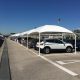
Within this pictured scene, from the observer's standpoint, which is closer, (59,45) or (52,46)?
(52,46)

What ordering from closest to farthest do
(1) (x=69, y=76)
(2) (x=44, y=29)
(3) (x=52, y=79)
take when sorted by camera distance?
(3) (x=52, y=79) → (1) (x=69, y=76) → (2) (x=44, y=29)

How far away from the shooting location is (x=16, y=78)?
10.5m

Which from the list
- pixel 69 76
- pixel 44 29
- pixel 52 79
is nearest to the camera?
pixel 52 79

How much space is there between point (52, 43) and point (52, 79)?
1491cm

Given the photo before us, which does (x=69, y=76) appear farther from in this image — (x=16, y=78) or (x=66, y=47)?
(x=66, y=47)

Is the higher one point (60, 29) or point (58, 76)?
point (60, 29)

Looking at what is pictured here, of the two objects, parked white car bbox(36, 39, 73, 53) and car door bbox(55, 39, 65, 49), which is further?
car door bbox(55, 39, 65, 49)

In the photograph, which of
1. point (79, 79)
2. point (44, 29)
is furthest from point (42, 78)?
point (44, 29)

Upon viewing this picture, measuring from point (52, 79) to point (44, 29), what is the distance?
47.5 feet

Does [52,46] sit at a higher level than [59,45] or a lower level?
lower

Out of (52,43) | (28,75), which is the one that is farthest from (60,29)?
(28,75)

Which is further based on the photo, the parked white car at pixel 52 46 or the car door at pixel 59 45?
the car door at pixel 59 45

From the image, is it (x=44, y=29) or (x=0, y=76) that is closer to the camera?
(x=0, y=76)

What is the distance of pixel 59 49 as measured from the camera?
998 inches
